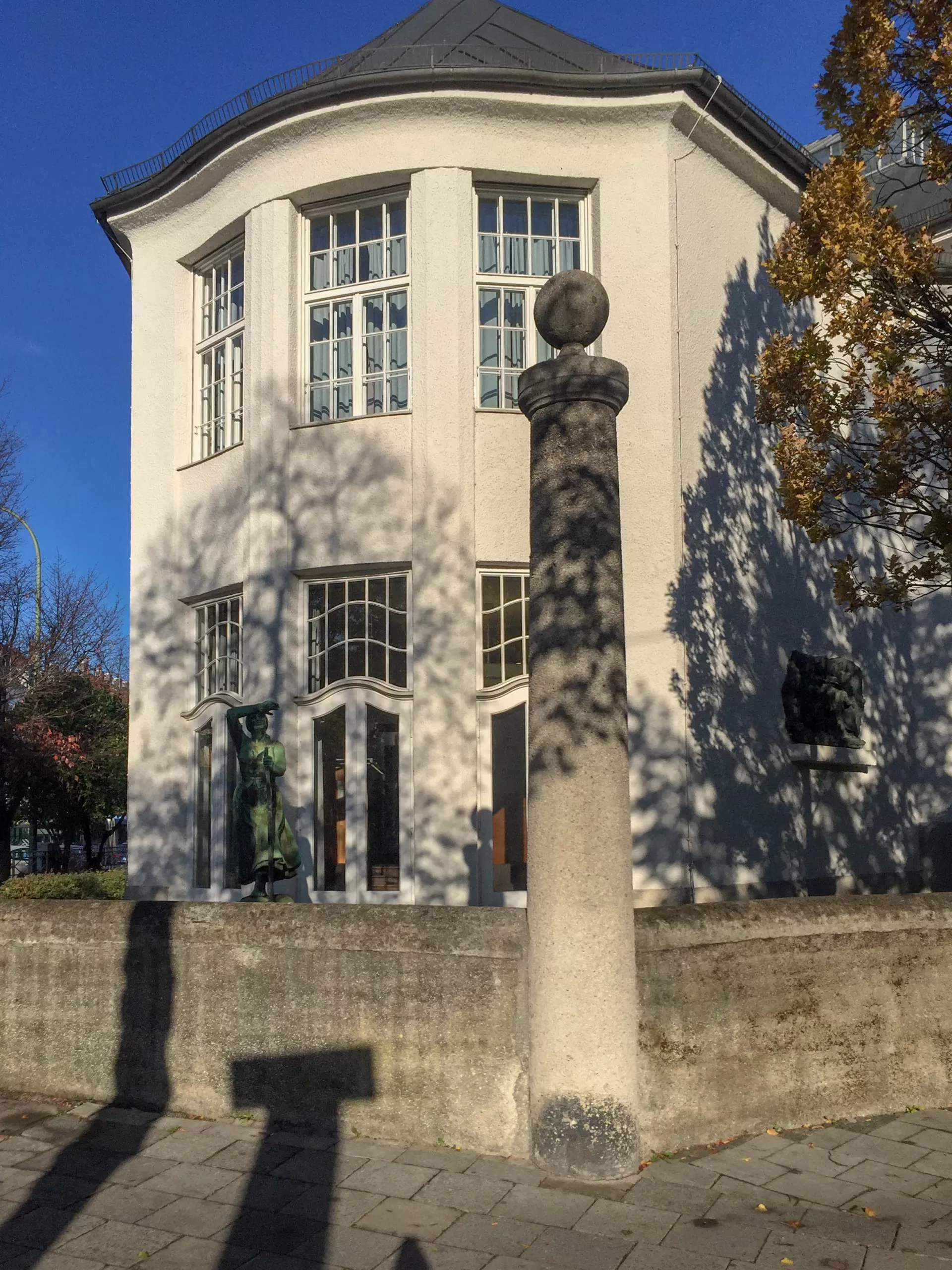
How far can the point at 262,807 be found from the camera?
9.55 m

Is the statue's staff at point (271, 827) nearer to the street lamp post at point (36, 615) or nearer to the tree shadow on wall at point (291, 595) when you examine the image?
the tree shadow on wall at point (291, 595)

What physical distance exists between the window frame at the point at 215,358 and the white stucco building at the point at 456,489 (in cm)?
7

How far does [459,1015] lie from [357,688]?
19.4 ft

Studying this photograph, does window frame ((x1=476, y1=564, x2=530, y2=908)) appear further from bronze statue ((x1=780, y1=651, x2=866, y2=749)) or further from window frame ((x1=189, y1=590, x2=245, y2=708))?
bronze statue ((x1=780, y1=651, x2=866, y2=749))

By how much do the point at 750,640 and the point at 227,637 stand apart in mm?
5353

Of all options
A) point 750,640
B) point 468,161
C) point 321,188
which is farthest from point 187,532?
point 750,640

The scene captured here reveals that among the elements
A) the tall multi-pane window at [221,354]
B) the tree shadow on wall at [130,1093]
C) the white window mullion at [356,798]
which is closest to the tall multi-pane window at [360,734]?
the white window mullion at [356,798]

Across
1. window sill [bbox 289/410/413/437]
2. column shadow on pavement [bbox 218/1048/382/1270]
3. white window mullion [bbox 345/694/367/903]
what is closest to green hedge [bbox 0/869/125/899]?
white window mullion [bbox 345/694/367/903]

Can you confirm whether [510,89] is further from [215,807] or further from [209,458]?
[215,807]

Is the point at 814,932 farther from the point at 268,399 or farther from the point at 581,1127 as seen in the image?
the point at 268,399

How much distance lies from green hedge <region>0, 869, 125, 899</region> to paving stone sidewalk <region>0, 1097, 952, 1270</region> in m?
8.08

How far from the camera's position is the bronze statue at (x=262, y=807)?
31.0 ft

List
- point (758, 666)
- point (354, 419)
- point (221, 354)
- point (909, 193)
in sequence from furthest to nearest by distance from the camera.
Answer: point (909, 193) → point (221, 354) → point (758, 666) → point (354, 419)

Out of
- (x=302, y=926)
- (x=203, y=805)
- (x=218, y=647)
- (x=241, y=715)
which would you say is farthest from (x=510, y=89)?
(x=302, y=926)
